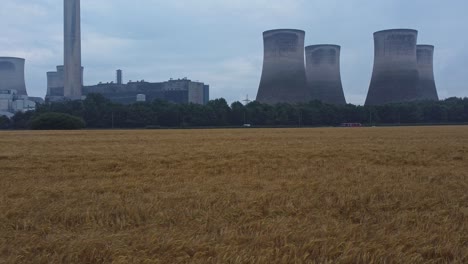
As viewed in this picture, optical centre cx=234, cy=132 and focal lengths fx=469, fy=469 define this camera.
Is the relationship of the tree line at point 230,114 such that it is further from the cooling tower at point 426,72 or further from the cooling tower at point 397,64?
the cooling tower at point 397,64

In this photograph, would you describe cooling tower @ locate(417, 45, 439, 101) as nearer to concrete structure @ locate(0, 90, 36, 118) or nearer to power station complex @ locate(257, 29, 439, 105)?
power station complex @ locate(257, 29, 439, 105)

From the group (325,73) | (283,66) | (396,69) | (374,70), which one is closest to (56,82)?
(325,73)

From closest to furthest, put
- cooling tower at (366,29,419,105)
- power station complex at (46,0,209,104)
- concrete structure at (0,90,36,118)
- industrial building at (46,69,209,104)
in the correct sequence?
cooling tower at (366,29,419,105), power station complex at (46,0,209,104), concrete structure at (0,90,36,118), industrial building at (46,69,209,104)

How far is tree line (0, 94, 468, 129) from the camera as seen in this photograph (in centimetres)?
4325

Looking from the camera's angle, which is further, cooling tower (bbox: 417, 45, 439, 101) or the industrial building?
the industrial building

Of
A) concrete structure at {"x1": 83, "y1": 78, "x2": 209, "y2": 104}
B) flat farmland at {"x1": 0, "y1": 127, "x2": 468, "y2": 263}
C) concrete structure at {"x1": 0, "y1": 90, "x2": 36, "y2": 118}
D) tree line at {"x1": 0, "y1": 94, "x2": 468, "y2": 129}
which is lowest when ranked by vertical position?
flat farmland at {"x1": 0, "y1": 127, "x2": 468, "y2": 263}

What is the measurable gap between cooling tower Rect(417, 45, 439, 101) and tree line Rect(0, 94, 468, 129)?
3.86ft

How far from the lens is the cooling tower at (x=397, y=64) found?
136ft

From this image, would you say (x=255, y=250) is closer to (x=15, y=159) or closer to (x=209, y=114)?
(x=15, y=159)

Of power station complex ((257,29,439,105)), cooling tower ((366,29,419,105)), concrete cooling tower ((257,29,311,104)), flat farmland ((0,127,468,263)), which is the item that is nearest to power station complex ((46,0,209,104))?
power station complex ((257,29,439,105))

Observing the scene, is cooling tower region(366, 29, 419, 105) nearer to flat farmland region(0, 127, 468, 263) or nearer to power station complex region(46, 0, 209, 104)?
power station complex region(46, 0, 209, 104)

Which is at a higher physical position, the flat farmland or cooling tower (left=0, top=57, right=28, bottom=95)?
cooling tower (left=0, top=57, right=28, bottom=95)

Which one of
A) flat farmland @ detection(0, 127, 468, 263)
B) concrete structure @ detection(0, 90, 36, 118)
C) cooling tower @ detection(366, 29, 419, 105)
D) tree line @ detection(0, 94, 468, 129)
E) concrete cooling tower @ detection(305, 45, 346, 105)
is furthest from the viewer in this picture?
concrete structure @ detection(0, 90, 36, 118)

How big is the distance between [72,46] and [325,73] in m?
31.0
